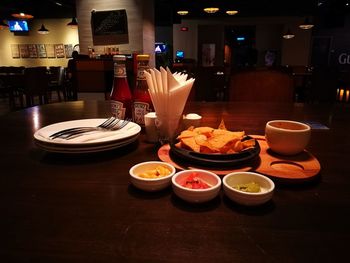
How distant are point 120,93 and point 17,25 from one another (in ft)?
36.4

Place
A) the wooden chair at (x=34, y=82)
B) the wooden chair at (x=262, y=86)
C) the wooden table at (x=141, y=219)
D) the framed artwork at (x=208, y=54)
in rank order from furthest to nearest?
the framed artwork at (x=208, y=54)
the wooden chair at (x=34, y=82)
the wooden chair at (x=262, y=86)
the wooden table at (x=141, y=219)

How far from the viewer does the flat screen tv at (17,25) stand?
9.99 meters

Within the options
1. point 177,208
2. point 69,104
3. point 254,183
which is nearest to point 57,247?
point 177,208

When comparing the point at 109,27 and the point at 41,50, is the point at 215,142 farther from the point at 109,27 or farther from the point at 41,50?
the point at 41,50

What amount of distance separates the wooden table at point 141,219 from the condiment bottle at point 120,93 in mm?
264

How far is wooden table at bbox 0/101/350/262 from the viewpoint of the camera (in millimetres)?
436

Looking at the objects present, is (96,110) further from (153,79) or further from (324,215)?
(324,215)

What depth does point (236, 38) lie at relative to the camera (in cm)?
1546

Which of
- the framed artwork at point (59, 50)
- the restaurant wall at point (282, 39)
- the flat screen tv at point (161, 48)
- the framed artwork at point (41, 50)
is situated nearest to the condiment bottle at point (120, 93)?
the framed artwork at point (59, 50)

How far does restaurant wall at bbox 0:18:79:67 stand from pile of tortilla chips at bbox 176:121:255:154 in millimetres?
10799

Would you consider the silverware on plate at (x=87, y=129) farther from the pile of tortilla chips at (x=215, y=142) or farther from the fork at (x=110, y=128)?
the pile of tortilla chips at (x=215, y=142)

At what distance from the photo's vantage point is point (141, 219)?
53 centimetres

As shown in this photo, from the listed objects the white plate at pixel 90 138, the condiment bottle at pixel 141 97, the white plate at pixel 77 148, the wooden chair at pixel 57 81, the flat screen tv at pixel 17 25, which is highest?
the flat screen tv at pixel 17 25

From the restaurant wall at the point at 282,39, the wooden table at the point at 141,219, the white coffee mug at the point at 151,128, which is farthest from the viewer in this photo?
the restaurant wall at the point at 282,39
